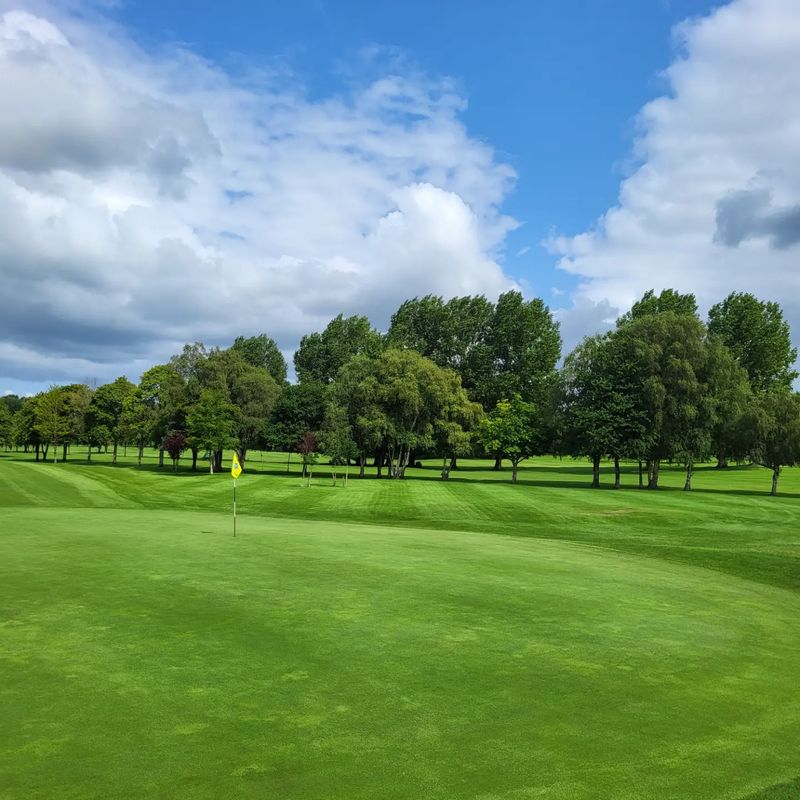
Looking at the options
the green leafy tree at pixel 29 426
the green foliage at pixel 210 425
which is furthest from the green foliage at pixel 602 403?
the green leafy tree at pixel 29 426

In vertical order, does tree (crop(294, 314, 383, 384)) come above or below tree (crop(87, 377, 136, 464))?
above

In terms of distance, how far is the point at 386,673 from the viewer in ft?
26.3

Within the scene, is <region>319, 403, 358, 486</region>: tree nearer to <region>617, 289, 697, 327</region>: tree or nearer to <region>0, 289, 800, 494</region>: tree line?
<region>0, 289, 800, 494</region>: tree line

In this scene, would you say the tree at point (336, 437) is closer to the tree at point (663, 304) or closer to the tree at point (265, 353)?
the tree at point (663, 304)

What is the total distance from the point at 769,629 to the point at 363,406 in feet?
187

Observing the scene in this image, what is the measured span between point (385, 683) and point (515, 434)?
201 feet

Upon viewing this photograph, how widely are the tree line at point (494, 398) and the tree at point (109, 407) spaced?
0.75ft

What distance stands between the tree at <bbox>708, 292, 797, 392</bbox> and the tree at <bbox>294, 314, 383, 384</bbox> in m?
54.4

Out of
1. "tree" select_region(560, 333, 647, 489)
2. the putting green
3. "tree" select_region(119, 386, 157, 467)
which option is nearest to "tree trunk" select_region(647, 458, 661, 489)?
"tree" select_region(560, 333, 647, 489)

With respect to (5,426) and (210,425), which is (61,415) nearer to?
(5,426)

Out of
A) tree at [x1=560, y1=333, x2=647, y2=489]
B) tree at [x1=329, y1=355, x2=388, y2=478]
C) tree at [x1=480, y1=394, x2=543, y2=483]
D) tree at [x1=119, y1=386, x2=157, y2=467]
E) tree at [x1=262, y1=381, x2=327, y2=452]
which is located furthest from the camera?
tree at [x1=119, y1=386, x2=157, y2=467]

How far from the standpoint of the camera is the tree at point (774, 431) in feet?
182

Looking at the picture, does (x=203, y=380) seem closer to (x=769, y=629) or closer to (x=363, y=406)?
(x=363, y=406)

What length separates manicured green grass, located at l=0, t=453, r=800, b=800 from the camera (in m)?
5.61
